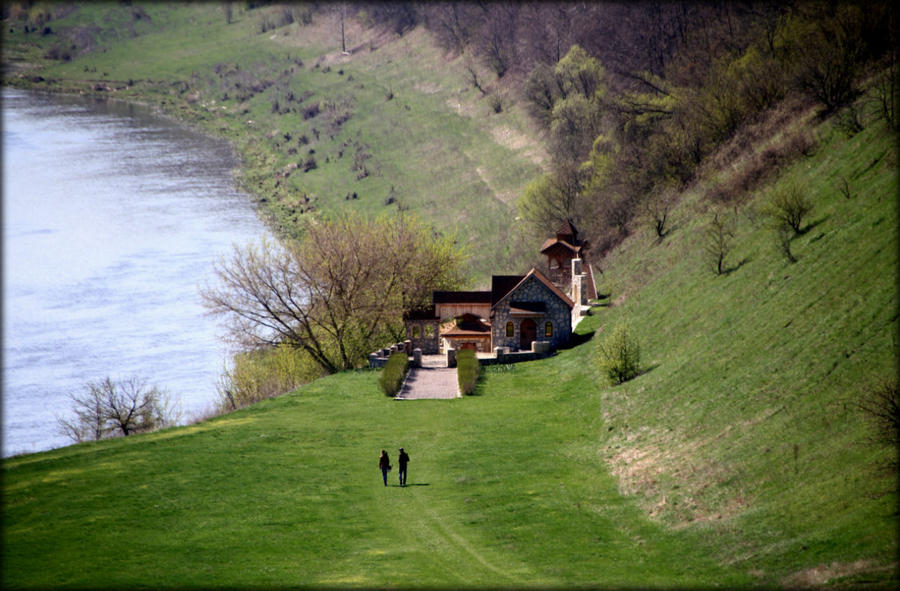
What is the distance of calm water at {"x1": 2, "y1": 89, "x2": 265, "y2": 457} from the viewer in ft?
241

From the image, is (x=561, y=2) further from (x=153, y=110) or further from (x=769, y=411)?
(x=769, y=411)

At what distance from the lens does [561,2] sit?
12500 cm

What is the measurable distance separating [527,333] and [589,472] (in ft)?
83.7

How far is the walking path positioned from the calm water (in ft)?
53.8

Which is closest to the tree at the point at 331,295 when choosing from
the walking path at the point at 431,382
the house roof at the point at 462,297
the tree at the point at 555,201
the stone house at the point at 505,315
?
the stone house at the point at 505,315

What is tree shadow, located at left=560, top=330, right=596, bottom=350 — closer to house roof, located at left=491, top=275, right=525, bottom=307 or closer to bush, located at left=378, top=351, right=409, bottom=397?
house roof, located at left=491, top=275, right=525, bottom=307

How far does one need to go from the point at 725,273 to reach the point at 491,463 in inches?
822

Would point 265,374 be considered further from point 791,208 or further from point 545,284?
point 791,208

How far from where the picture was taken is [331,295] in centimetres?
7056

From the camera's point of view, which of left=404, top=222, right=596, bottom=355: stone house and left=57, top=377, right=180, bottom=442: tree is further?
left=404, top=222, right=596, bottom=355: stone house

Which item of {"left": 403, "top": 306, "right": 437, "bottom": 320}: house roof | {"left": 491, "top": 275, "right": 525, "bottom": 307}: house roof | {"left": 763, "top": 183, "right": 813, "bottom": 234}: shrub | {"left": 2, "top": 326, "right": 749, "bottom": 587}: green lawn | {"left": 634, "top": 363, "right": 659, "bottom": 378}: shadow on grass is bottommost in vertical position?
{"left": 2, "top": 326, "right": 749, "bottom": 587}: green lawn

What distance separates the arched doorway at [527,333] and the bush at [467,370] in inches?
137

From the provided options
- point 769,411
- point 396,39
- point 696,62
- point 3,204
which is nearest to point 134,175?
point 3,204

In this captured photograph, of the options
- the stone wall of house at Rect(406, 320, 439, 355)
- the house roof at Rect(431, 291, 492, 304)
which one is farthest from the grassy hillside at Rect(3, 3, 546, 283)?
the stone wall of house at Rect(406, 320, 439, 355)
